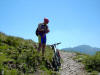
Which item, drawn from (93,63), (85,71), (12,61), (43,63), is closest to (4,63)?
(12,61)

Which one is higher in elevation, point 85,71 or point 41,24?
point 41,24

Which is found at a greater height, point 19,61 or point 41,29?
point 41,29

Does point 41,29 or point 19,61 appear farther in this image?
point 41,29

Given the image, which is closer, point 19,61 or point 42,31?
point 19,61

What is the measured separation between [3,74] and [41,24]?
4.53 m

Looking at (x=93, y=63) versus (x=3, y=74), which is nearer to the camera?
(x=3, y=74)

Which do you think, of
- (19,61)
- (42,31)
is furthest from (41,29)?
(19,61)

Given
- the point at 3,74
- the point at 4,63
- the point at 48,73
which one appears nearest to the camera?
the point at 3,74

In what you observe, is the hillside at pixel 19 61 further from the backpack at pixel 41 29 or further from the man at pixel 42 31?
the backpack at pixel 41 29

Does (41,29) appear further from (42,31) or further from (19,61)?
(19,61)

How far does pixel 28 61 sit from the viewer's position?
7.91 metres

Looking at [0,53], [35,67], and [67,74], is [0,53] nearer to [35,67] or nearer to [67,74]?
[35,67]

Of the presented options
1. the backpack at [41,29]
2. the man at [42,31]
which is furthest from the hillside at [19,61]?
the backpack at [41,29]

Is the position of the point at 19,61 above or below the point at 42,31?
below
